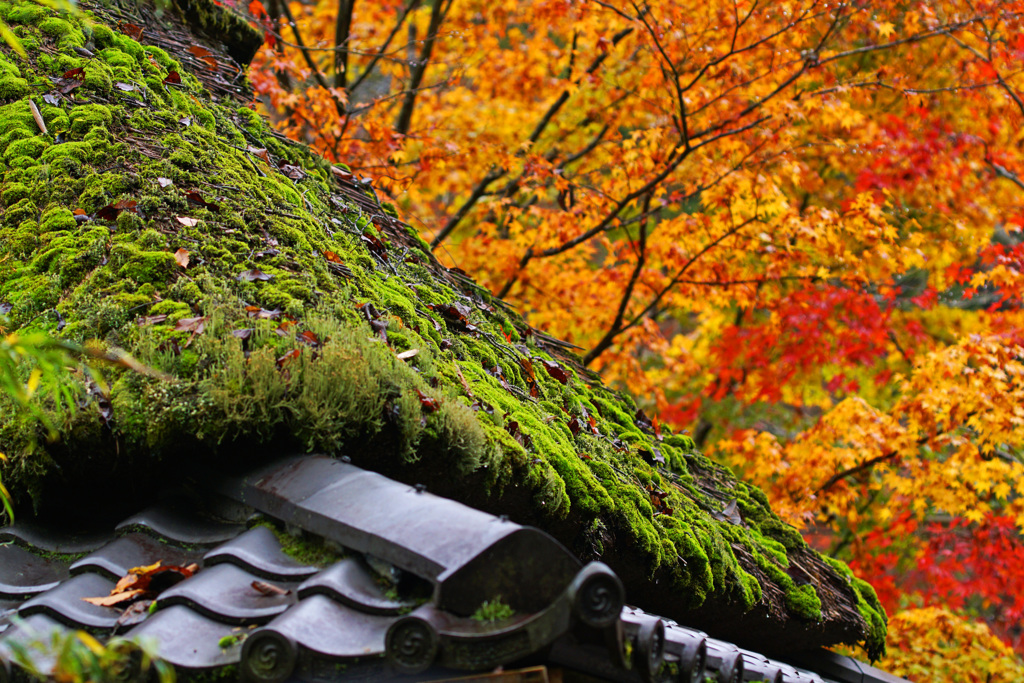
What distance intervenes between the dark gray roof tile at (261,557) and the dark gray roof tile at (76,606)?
256 millimetres

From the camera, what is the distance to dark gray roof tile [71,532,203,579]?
2.04 meters

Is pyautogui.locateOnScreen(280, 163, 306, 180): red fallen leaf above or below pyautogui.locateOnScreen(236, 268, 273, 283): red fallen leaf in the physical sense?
above

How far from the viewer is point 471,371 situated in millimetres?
3117

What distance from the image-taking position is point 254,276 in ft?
8.79

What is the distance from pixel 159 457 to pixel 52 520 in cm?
52

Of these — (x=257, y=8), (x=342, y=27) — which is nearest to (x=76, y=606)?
(x=257, y=8)

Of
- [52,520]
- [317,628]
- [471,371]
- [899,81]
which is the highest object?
[899,81]

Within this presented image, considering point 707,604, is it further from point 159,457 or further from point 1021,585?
point 1021,585

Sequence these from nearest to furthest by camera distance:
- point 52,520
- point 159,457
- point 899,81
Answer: point 159,457 < point 52,520 < point 899,81

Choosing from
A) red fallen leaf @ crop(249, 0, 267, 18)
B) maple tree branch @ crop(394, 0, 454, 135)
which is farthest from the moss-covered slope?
maple tree branch @ crop(394, 0, 454, 135)

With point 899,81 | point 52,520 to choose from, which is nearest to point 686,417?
point 899,81

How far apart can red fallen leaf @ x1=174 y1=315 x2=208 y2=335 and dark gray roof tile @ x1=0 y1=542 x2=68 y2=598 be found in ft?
2.53

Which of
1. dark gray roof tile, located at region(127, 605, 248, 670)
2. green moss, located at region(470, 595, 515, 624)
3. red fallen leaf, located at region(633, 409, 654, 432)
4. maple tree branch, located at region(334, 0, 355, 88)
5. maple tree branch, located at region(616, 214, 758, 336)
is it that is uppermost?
maple tree branch, located at region(334, 0, 355, 88)

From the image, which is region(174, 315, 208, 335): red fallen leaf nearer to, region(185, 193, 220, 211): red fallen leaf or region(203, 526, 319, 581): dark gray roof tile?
region(203, 526, 319, 581): dark gray roof tile
